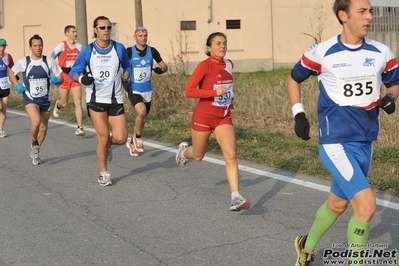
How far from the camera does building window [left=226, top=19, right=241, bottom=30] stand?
40.4 m

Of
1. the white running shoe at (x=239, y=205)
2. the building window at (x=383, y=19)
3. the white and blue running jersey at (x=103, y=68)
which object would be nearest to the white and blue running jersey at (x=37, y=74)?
the white and blue running jersey at (x=103, y=68)

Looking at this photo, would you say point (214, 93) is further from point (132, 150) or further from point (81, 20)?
point (81, 20)

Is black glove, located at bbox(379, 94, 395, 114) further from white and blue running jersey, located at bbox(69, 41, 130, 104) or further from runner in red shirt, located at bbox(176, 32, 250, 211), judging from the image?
white and blue running jersey, located at bbox(69, 41, 130, 104)

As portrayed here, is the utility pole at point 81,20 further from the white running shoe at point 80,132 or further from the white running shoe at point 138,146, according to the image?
the white running shoe at point 138,146

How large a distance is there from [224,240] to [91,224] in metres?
1.45

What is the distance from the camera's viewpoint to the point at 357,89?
5406 mm

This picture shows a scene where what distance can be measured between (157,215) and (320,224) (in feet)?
8.55

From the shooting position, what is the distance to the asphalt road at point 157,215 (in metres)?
6.41

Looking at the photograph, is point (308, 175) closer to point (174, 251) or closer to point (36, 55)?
point (174, 251)

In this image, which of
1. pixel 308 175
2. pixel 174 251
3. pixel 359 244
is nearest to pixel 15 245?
pixel 174 251

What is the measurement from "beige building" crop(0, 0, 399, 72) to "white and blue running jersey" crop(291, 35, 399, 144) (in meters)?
31.4

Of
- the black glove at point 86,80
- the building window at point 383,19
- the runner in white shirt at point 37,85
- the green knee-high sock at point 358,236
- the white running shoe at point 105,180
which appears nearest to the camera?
the green knee-high sock at point 358,236

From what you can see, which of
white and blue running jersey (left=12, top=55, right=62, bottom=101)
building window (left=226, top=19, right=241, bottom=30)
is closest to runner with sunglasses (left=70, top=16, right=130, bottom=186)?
white and blue running jersey (left=12, top=55, right=62, bottom=101)

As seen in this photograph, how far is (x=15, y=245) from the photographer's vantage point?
269 inches
